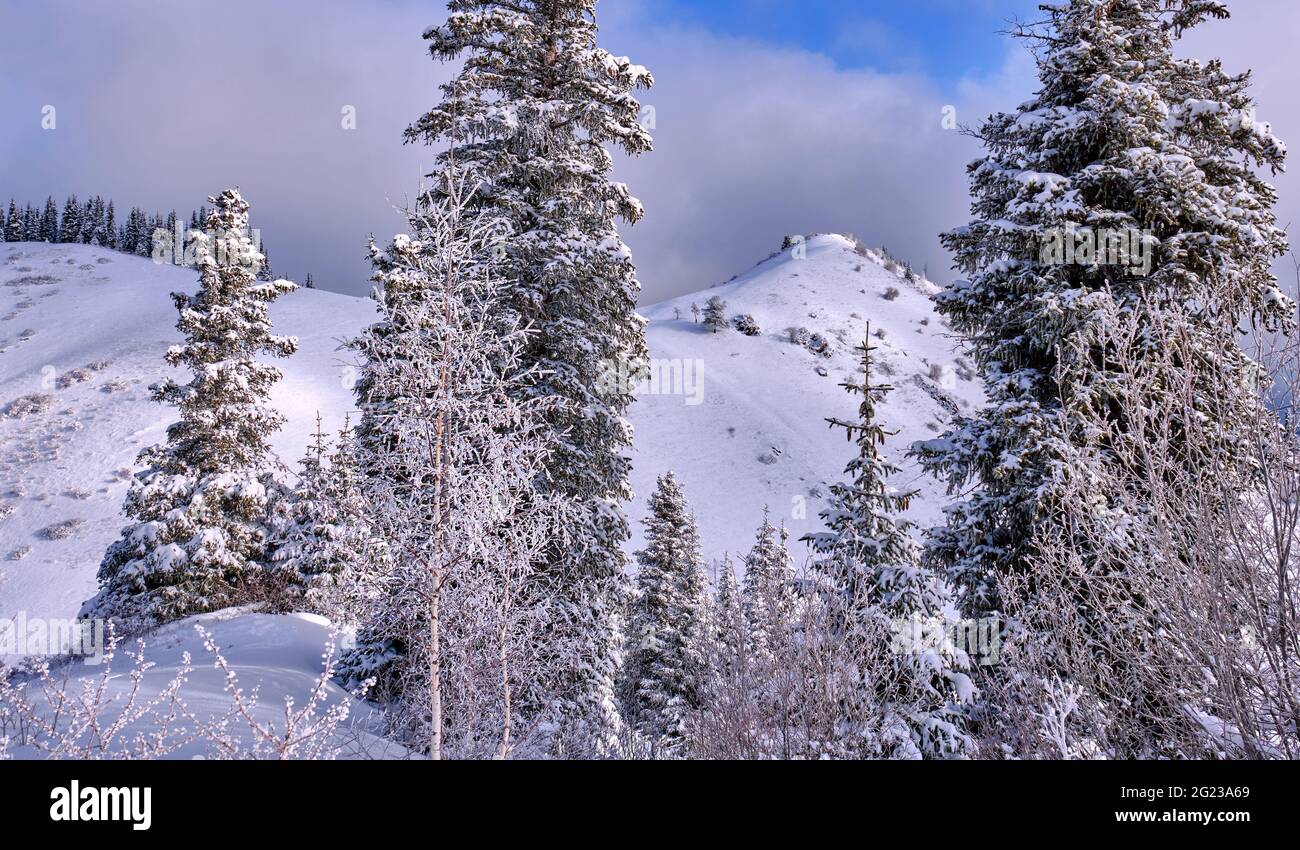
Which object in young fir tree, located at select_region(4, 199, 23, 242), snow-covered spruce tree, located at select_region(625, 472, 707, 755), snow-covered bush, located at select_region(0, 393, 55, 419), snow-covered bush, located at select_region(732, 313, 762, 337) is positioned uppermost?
young fir tree, located at select_region(4, 199, 23, 242)

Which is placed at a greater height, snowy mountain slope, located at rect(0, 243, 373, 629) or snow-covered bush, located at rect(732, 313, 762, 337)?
snow-covered bush, located at rect(732, 313, 762, 337)

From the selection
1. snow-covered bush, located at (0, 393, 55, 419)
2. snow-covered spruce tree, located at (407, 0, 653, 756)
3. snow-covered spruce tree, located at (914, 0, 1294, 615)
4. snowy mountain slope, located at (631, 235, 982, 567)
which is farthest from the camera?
snowy mountain slope, located at (631, 235, 982, 567)

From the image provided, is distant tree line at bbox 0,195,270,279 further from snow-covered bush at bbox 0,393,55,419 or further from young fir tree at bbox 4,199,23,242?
snow-covered bush at bbox 0,393,55,419

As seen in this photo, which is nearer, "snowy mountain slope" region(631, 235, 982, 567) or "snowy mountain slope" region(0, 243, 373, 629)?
"snowy mountain slope" region(0, 243, 373, 629)

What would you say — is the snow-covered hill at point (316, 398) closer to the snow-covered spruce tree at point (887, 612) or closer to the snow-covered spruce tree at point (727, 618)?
the snow-covered spruce tree at point (727, 618)

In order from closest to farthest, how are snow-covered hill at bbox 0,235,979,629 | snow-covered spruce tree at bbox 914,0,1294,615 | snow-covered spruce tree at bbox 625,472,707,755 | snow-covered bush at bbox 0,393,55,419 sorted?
snow-covered spruce tree at bbox 914,0,1294,615 → snow-covered spruce tree at bbox 625,472,707,755 → snow-covered hill at bbox 0,235,979,629 → snow-covered bush at bbox 0,393,55,419

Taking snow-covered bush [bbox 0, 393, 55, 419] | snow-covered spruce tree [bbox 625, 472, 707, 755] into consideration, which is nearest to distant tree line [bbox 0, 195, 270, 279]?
snow-covered bush [bbox 0, 393, 55, 419]

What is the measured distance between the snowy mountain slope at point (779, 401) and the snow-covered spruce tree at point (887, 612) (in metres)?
29.9

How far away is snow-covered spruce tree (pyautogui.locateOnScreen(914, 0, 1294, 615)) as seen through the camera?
851 cm

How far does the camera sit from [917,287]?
415 ft

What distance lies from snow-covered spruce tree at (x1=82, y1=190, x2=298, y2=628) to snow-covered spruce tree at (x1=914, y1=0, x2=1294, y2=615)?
16.9 m

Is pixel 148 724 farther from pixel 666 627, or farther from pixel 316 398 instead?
pixel 316 398
